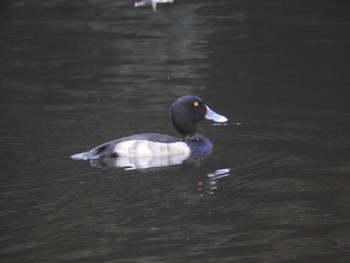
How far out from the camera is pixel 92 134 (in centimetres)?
1255

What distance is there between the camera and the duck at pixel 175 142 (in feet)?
37.7

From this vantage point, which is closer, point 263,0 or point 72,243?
point 72,243

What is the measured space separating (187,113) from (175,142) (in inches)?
22.4

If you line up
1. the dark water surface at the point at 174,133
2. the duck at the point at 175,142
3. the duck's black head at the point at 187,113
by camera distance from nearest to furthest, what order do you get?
the dark water surface at the point at 174,133
the duck at the point at 175,142
the duck's black head at the point at 187,113

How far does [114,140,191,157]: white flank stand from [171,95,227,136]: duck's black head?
0.39m

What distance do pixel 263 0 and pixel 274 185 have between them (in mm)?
13661

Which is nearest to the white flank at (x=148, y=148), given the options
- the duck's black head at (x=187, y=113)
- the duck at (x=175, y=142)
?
the duck at (x=175, y=142)

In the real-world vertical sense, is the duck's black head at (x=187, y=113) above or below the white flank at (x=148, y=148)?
above

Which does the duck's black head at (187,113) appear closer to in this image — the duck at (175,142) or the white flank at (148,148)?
the duck at (175,142)

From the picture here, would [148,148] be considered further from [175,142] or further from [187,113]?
[187,113]

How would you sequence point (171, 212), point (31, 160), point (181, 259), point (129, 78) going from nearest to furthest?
1. point (181, 259)
2. point (171, 212)
3. point (31, 160)
4. point (129, 78)

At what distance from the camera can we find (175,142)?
11852mm

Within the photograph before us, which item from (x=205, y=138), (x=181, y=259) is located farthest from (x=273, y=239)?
(x=205, y=138)

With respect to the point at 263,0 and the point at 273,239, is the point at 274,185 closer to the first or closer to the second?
the point at 273,239
